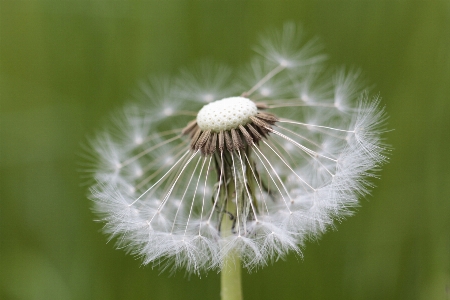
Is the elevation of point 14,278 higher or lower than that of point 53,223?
lower

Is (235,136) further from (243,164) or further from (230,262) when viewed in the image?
(230,262)

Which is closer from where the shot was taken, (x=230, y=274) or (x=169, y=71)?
(x=230, y=274)

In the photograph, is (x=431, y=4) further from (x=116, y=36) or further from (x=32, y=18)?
(x=32, y=18)

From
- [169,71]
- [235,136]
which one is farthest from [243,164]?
[169,71]

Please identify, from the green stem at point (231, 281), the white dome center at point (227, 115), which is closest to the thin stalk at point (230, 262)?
the green stem at point (231, 281)

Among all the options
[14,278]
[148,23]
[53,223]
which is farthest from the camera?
[148,23]

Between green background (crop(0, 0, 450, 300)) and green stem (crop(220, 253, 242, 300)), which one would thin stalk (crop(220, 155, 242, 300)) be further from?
green background (crop(0, 0, 450, 300))

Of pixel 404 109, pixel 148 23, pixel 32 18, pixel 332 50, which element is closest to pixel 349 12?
pixel 332 50

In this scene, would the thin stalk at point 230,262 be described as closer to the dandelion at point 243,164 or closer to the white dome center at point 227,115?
the dandelion at point 243,164
